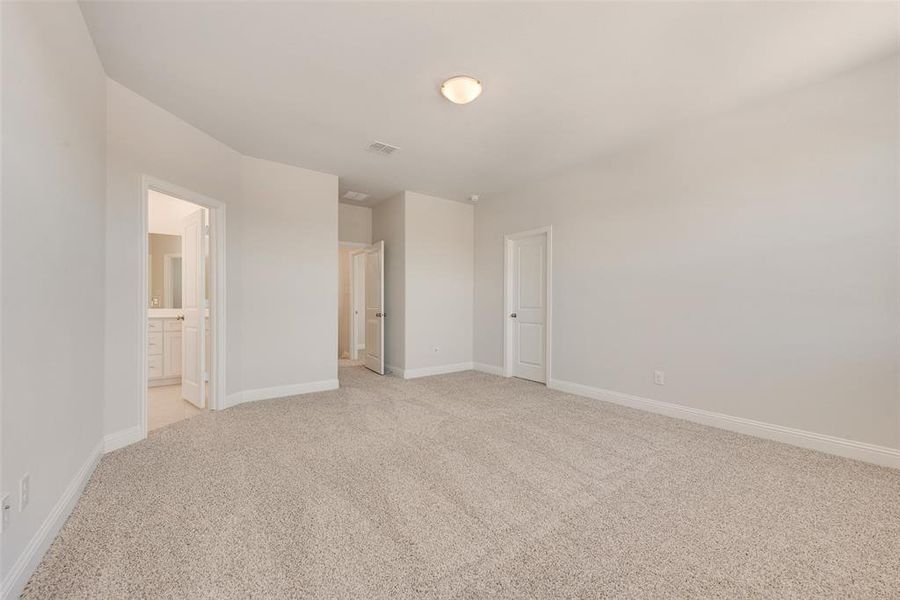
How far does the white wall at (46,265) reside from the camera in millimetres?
1314

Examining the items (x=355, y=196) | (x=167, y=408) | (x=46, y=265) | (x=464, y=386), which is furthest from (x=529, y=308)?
(x=46, y=265)

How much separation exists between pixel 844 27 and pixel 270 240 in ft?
15.5

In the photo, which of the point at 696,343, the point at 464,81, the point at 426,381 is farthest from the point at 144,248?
the point at 696,343

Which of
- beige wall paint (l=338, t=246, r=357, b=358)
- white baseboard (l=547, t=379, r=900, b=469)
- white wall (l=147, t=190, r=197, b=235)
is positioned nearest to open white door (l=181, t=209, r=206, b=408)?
white wall (l=147, t=190, r=197, b=235)

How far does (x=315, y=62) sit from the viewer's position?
2.34 m

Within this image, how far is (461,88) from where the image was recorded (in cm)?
248

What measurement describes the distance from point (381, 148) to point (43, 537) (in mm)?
3454

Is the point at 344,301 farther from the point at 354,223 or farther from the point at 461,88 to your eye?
the point at 461,88

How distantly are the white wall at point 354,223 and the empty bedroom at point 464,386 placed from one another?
129 centimetres

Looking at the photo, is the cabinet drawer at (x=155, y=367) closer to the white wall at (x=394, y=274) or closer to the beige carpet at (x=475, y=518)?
the beige carpet at (x=475, y=518)

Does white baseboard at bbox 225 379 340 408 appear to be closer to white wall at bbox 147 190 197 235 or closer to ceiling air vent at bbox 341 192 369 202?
white wall at bbox 147 190 197 235

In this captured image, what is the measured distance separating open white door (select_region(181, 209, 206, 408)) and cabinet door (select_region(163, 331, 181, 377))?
110 centimetres

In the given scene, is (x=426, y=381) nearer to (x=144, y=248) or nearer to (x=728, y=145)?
(x=144, y=248)

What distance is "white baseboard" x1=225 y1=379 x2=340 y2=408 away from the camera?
12.3 ft
